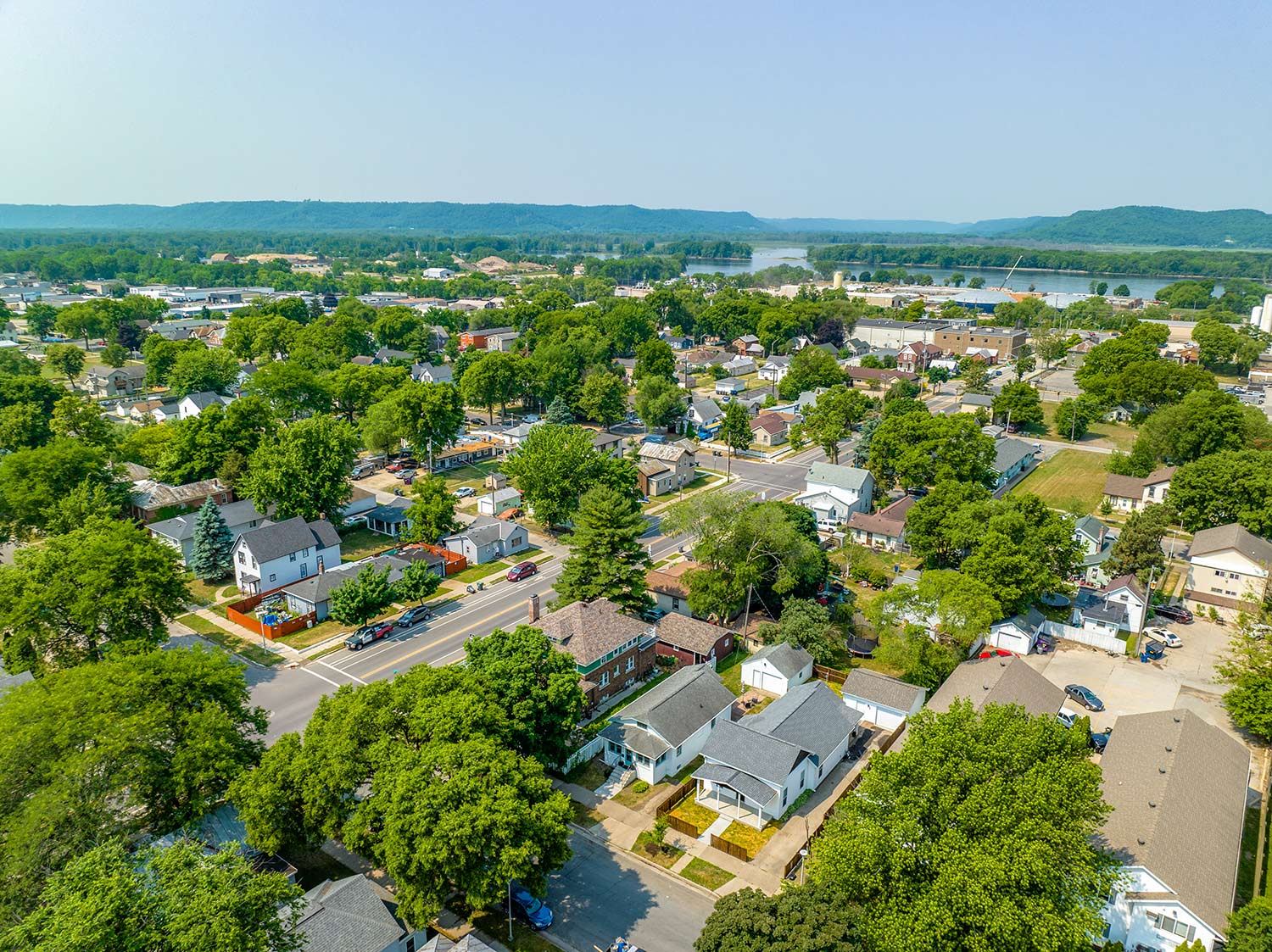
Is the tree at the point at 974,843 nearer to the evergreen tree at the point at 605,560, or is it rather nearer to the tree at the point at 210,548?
the evergreen tree at the point at 605,560

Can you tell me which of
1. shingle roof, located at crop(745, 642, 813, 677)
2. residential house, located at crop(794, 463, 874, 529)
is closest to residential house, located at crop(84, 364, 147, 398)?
residential house, located at crop(794, 463, 874, 529)

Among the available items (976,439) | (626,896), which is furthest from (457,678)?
(976,439)

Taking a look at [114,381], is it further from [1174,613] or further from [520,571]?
[1174,613]

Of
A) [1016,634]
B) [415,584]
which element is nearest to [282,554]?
[415,584]

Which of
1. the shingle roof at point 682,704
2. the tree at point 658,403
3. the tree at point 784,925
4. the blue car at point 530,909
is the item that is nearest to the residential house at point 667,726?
the shingle roof at point 682,704

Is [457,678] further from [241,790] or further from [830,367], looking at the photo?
[830,367]

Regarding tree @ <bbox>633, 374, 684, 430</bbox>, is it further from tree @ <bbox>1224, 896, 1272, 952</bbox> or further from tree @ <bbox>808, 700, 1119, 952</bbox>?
tree @ <bbox>1224, 896, 1272, 952</bbox>
